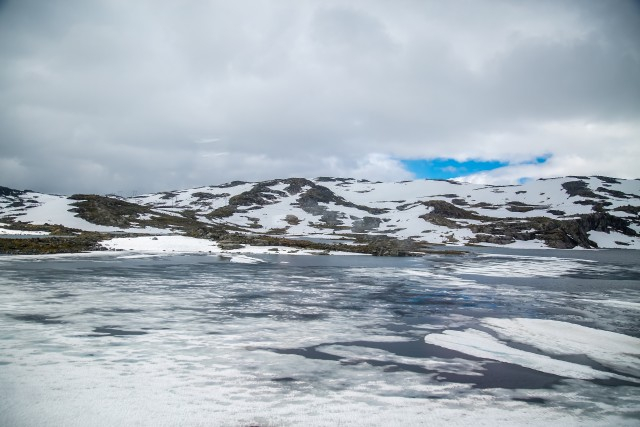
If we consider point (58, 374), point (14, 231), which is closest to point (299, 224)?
point (14, 231)

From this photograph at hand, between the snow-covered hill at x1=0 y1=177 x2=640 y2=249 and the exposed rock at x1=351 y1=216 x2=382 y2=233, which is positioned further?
the exposed rock at x1=351 y1=216 x2=382 y2=233

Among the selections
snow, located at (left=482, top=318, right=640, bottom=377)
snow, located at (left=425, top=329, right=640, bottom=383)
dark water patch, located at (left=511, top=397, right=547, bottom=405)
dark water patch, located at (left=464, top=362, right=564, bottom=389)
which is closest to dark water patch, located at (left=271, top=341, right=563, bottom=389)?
dark water patch, located at (left=464, top=362, right=564, bottom=389)

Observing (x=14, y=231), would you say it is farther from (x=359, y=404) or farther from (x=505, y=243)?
(x=505, y=243)

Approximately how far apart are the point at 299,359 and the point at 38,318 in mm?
9413

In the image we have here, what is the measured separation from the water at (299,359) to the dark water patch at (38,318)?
4 cm

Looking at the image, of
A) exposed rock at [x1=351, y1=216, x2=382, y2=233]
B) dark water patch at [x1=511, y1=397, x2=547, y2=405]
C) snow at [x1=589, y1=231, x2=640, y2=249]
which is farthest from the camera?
exposed rock at [x1=351, y1=216, x2=382, y2=233]

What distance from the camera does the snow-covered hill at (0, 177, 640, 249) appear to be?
83000mm

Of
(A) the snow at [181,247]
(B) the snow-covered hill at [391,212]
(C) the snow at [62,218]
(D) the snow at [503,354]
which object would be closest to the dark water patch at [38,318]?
(D) the snow at [503,354]

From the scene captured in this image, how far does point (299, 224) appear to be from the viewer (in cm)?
11169

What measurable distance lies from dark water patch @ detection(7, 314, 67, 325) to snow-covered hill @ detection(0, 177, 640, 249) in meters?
67.1

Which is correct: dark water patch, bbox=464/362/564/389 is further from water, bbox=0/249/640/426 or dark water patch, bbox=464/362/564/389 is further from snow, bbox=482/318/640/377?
snow, bbox=482/318/640/377

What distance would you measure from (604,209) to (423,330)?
446 feet

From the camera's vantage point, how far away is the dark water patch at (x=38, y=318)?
1196 cm

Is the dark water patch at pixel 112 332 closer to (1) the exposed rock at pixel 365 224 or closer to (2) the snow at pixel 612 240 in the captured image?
(1) the exposed rock at pixel 365 224
